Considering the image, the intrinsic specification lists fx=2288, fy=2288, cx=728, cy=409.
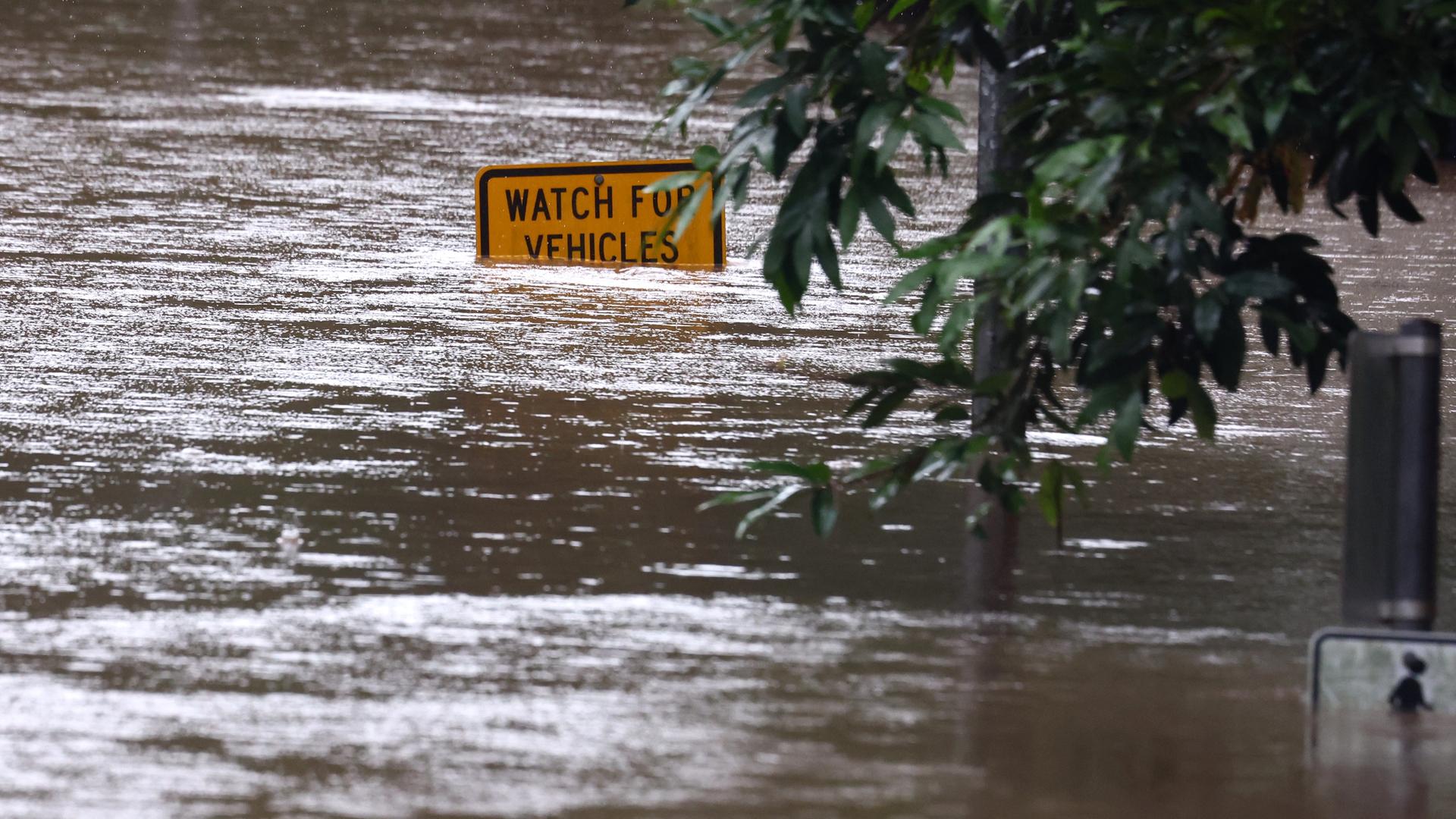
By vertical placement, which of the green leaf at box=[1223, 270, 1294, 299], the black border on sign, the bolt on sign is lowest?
the black border on sign

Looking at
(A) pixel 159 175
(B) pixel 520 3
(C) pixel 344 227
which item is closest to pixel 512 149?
(A) pixel 159 175

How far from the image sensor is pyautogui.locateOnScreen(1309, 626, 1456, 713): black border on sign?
501 cm

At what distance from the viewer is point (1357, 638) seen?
5.02 m

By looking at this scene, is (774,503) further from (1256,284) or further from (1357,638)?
(1357,638)

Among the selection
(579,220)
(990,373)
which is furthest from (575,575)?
(579,220)

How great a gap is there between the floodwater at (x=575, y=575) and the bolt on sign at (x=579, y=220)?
0.24 m

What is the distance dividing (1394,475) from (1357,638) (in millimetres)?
374

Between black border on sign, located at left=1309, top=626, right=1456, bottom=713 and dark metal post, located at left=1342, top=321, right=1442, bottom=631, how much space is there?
0.28ft

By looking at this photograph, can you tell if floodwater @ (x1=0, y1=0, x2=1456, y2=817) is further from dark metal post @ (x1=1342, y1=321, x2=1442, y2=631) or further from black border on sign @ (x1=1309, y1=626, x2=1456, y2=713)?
dark metal post @ (x1=1342, y1=321, x2=1442, y2=631)

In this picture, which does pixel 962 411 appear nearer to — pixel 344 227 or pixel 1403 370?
pixel 1403 370

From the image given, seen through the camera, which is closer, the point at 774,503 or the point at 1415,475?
the point at 1415,475

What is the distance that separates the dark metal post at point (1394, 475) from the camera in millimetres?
5035

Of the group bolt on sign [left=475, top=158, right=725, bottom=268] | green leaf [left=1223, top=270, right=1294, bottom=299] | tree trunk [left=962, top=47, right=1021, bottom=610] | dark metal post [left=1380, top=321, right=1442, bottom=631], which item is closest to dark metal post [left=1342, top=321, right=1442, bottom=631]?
dark metal post [left=1380, top=321, right=1442, bottom=631]

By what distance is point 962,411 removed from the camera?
546 cm
